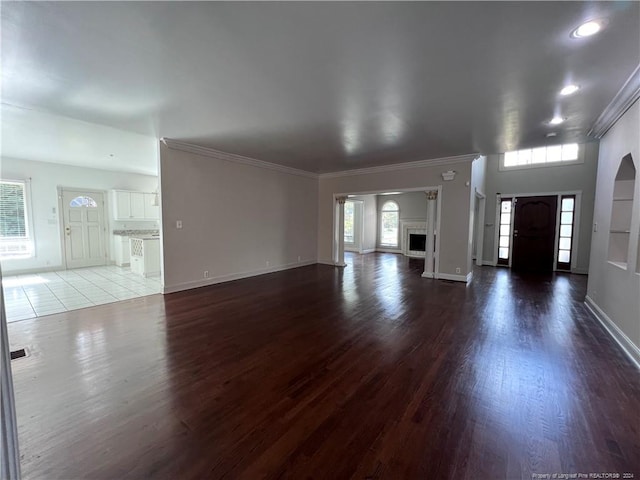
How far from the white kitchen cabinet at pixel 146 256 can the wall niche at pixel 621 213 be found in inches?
314

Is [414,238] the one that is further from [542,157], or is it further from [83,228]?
[83,228]

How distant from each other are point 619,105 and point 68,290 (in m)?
8.47

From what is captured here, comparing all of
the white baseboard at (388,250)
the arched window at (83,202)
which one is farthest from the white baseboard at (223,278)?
the arched window at (83,202)

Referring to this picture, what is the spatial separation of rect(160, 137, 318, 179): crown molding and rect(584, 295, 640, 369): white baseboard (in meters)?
6.24

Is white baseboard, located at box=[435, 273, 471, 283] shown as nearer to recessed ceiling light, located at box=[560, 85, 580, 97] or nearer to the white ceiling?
recessed ceiling light, located at box=[560, 85, 580, 97]

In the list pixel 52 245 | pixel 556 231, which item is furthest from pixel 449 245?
pixel 52 245

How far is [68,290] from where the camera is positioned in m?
5.05

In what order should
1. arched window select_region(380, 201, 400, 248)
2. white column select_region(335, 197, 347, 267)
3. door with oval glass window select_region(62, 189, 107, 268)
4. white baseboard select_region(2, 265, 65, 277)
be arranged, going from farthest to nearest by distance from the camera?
1. arched window select_region(380, 201, 400, 248)
2. white column select_region(335, 197, 347, 267)
3. door with oval glass window select_region(62, 189, 107, 268)
4. white baseboard select_region(2, 265, 65, 277)

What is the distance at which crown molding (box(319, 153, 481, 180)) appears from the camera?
5.68 metres

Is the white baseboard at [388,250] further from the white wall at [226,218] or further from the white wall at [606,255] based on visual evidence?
the white wall at [606,255]

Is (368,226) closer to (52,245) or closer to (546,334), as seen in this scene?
(546,334)

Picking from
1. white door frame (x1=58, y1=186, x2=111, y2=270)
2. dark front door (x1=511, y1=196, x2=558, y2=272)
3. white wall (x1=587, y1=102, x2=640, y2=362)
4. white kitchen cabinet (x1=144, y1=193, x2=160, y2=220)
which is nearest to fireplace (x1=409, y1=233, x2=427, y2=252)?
dark front door (x1=511, y1=196, x2=558, y2=272)

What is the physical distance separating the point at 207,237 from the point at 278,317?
2614 mm

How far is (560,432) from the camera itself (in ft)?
5.82
